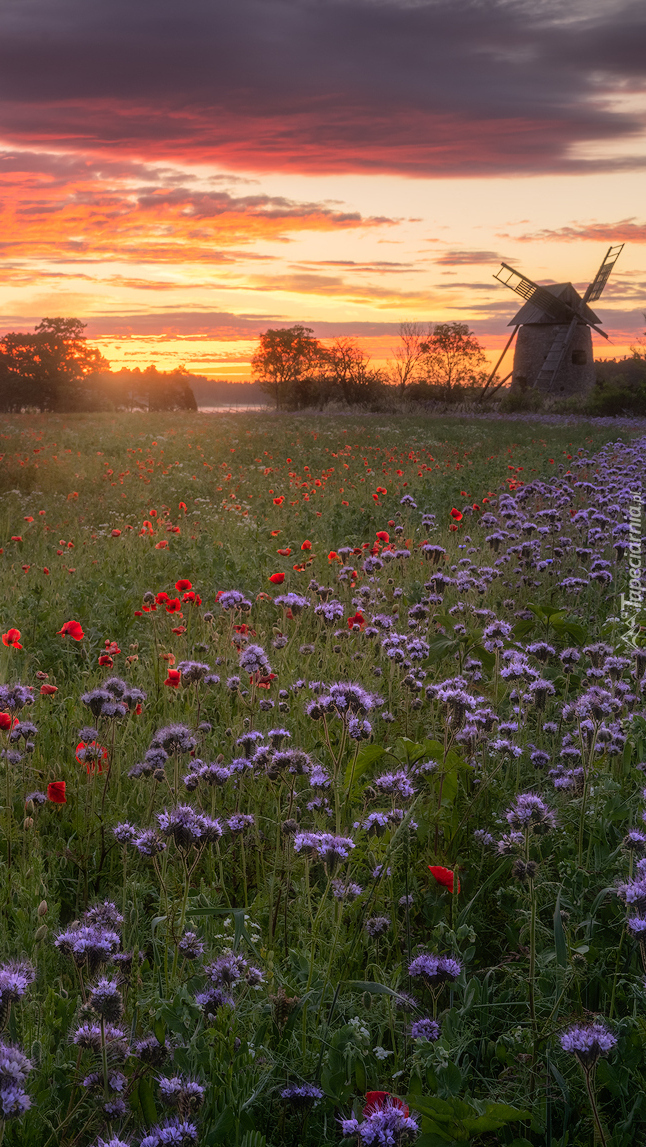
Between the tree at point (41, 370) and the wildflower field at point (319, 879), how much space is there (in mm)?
43237

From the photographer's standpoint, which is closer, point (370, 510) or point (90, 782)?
point (90, 782)

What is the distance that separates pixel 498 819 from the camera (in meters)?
3.60

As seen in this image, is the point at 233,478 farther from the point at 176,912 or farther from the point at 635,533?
the point at 176,912

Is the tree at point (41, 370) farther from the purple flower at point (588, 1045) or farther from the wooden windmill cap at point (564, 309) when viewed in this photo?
the purple flower at point (588, 1045)

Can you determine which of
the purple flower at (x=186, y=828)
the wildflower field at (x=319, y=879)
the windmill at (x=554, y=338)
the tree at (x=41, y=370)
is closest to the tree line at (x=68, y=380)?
the tree at (x=41, y=370)

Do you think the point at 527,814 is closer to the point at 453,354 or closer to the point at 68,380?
the point at 68,380

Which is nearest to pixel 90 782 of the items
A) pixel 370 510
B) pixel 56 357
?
pixel 370 510

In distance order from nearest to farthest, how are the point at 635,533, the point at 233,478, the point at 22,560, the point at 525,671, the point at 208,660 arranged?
the point at 525,671
the point at 208,660
the point at 22,560
the point at 635,533
the point at 233,478

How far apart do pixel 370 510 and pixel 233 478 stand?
4703 mm

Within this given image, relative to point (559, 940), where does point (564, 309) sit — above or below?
above

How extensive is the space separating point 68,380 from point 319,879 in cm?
4859

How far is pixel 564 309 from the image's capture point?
55031mm

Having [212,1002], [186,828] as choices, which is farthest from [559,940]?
[186,828]

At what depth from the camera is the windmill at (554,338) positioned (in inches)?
2114
